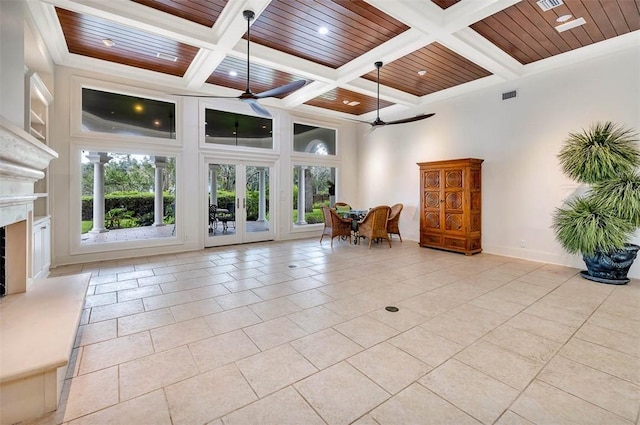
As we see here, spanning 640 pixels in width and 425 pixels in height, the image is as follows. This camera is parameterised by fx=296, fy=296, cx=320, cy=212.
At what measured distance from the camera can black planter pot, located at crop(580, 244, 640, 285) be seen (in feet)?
13.3

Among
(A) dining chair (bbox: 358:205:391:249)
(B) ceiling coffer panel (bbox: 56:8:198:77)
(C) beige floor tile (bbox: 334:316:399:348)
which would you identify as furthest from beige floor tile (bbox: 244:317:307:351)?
(B) ceiling coffer panel (bbox: 56:8:198:77)

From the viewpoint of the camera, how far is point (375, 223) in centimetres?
653

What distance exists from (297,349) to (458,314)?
1.75 m

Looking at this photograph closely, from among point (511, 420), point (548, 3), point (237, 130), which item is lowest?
point (511, 420)

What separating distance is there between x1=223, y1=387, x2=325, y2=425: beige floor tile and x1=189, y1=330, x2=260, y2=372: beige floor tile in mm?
546

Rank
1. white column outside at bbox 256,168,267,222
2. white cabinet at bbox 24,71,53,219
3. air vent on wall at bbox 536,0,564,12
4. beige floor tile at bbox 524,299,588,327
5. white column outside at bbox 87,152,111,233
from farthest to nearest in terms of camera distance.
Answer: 1. white column outside at bbox 256,168,267,222
2. white column outside at bbox 87,152,111,233
3. white cabinet at bbox 24,71,53,219
4. air vent on wall at bbox 536,0,564,12
5. beige floor tile at bbox 524,299,588,327

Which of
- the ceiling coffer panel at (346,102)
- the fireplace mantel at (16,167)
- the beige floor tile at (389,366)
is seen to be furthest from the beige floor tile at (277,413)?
the ceiling coffer panel at (346,102)

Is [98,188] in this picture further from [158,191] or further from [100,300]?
[100,300]

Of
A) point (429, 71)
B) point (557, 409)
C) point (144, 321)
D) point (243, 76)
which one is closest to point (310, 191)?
point (243, 76)

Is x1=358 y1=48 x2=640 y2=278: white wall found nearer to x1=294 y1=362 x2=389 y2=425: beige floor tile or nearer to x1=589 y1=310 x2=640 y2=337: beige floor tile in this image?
x1=589 y1=310 x2=640 y2=337: beige floor tile

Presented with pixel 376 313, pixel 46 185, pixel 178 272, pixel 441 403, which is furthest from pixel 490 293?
pixel 46 185

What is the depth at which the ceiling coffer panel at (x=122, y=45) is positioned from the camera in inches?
156

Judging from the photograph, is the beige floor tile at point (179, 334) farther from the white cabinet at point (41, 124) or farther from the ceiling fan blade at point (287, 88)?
the white cabinet at point (41, 124)

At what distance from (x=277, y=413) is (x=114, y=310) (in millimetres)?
2436
